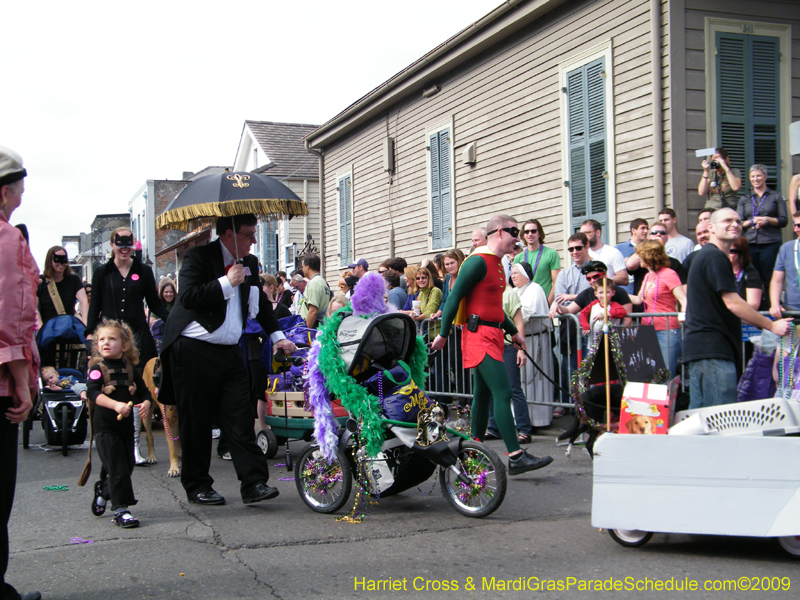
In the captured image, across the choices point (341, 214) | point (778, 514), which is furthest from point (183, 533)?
point (341, 214)

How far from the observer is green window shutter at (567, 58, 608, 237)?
36.5 ft

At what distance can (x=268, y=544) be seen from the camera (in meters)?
4.63

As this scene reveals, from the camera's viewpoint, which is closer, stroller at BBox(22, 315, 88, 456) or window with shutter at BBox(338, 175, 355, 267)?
stroller at BBox(22, 315, 88, 456)

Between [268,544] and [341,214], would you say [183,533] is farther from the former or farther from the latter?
[341,214]

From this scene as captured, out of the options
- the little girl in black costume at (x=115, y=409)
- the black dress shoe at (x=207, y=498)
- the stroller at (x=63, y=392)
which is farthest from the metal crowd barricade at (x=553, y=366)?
the stroller at (x=63, y=392)

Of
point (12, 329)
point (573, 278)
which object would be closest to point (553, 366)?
point (573, 278)

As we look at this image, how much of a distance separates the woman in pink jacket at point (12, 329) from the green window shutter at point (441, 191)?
12.2m

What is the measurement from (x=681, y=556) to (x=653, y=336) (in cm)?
278

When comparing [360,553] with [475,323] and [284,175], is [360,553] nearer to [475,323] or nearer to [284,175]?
[475,323]

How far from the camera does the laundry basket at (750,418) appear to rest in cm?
459

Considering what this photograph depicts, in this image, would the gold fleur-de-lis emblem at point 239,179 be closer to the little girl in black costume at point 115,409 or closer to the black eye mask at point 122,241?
the little girl in black costume at point 115,409

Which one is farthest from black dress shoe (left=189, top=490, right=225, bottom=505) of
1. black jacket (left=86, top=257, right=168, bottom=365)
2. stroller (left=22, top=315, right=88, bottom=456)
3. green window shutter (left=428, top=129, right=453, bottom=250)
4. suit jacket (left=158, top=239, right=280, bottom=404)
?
green window shutter (left=428, top=129, right=453, bottom=250)

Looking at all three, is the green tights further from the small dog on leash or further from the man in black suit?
the man in black suit

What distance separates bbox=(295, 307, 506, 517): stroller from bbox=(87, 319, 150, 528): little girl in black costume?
1.18m
